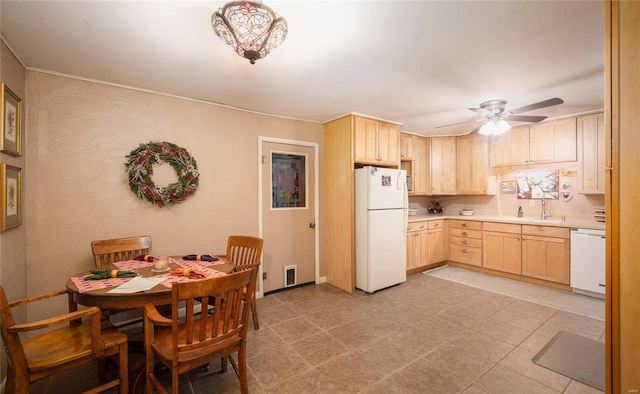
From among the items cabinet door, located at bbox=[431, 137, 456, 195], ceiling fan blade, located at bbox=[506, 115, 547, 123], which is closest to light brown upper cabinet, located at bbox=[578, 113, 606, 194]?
ceiling fan blade, located at bbox=[506, 115, 547, 123]

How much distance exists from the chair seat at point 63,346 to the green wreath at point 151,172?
1359 mm

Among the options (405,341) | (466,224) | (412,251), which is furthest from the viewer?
(466,224)

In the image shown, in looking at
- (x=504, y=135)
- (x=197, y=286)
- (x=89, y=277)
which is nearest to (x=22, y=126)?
(x=89, y=277)

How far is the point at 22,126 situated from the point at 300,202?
114 inches

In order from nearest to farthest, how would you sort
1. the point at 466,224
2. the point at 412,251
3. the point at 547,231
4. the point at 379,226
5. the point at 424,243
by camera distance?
1. the point at 379,226
2. the point at 547,231
3. the point at 412,251
4. the point at 424,243
5. the point at 466,224

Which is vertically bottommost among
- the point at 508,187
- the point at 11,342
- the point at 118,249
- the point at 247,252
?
the point at 11,342

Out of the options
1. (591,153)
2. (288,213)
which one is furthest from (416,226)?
(591,153)

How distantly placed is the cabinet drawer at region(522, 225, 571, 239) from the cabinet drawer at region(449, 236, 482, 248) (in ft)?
2.30

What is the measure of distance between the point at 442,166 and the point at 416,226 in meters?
1.50

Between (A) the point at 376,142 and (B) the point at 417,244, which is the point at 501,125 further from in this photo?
(B) the point at 417,244

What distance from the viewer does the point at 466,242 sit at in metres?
4.80

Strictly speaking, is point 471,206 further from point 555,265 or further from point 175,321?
point 175,321

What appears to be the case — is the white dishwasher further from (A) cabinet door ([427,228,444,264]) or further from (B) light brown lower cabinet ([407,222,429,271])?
(B) light brown lower cabinet ([407,222,429,271])

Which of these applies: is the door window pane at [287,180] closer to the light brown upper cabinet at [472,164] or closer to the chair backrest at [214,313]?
the chair backrest at [214,313]
